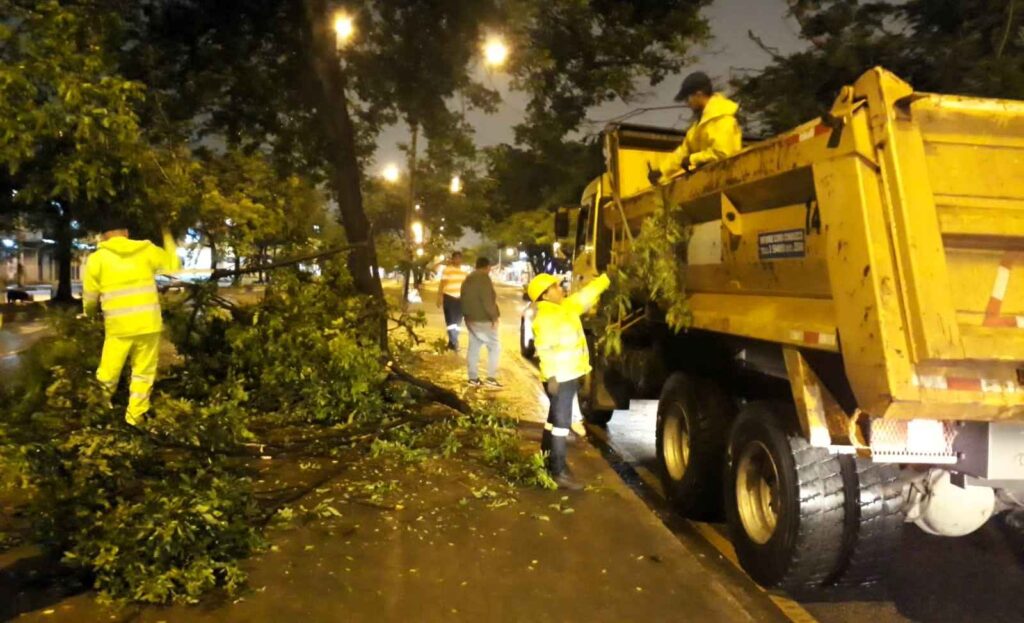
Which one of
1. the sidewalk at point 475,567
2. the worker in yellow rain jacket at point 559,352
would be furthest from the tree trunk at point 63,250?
the sidewalk at point 475,567

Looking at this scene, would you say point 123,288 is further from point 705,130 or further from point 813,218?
point 813,218

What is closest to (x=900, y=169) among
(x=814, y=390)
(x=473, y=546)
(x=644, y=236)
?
(x=814, y=390)

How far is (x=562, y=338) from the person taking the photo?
19.7 ft

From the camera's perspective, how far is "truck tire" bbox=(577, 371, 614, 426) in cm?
822

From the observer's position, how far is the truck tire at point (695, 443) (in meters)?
5.67

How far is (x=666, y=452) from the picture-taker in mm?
6363

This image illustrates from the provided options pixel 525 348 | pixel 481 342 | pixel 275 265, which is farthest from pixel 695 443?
pixel 525 348

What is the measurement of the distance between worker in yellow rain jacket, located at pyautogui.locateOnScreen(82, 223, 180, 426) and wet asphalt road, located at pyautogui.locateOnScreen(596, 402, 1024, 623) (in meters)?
4.03

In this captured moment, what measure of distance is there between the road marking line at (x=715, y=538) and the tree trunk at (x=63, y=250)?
2490 centimetres

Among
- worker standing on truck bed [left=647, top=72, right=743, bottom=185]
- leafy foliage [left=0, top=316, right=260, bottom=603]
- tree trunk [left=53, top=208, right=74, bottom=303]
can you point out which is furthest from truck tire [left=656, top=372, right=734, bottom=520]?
tree trunk [left=53, top=208, right=74, bottom=303]

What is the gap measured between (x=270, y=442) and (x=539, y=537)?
283cm

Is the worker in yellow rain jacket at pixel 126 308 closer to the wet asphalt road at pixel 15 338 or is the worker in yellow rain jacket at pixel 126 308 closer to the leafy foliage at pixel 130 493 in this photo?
the leafy foliage at pixel 130 493

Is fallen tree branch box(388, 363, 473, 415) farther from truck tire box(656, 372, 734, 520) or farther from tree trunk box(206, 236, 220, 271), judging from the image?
truck tire box(656, 372, 734, 520)

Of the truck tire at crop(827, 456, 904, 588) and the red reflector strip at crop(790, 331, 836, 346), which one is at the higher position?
the red reflector strip at crop(790, 331, 836, 346)
